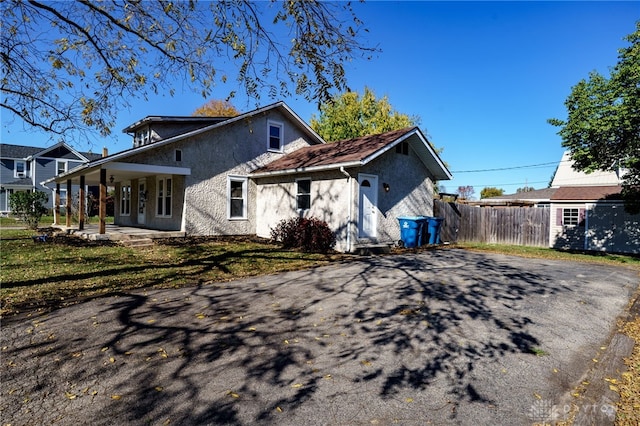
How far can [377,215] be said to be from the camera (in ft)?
42.8

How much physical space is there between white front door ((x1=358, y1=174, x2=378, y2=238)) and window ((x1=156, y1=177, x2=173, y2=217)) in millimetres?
8305

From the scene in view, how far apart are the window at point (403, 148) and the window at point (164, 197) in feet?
31.5

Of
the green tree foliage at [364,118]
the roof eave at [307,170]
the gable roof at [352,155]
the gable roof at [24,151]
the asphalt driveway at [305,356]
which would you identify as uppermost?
the green tree foliage at [364,118]

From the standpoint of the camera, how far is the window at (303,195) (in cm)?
1362

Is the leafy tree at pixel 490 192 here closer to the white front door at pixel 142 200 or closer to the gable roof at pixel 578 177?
the gable roof at pixel 578 177

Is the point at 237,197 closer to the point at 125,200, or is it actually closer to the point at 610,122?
the point at 125,200

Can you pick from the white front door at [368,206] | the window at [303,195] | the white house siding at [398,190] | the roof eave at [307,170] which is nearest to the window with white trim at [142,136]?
the roof eave at [307,170]

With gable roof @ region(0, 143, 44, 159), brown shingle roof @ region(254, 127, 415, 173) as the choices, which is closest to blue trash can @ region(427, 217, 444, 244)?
brown shingle roof @ region(254, 127, 415, 173)

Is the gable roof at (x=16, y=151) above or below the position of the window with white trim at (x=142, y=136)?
above

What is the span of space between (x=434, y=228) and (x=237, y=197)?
8560 mm

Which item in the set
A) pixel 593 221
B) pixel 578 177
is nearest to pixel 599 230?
pixel 593 221

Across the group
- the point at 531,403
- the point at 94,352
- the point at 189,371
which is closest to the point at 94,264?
the point at 94,352

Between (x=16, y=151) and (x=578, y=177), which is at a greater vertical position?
(x=16, y=151)

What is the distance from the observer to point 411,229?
531 inches
